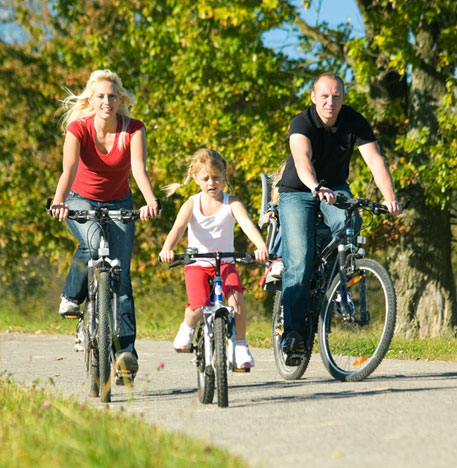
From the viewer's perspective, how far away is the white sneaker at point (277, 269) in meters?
6.81

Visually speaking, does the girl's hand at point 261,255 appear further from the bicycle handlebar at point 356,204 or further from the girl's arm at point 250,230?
the bicycle handlebar at point 356,204

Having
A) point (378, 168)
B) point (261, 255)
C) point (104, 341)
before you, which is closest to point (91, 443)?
point (104, 341)

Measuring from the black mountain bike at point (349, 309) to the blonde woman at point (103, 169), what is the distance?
4.03ft

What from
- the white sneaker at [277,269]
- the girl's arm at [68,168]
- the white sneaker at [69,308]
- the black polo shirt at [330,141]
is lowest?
the white sneaker at [69,308]

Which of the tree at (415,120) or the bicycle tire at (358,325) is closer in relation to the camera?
the bicycle tire at (358,325)

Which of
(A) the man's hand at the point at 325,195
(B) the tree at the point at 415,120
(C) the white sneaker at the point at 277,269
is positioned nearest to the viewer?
(A) the man's hand at the point at 325,195

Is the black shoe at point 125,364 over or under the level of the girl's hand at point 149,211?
under

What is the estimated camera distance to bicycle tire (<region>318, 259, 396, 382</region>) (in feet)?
19.3

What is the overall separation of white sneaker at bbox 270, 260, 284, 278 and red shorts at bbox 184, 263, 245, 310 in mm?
1074

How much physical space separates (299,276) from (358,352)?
634mm

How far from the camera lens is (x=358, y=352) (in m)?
6.09

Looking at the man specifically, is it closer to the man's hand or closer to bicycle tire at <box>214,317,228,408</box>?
the man's hand

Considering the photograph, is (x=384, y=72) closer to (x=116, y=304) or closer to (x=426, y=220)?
(x=426, y=220)

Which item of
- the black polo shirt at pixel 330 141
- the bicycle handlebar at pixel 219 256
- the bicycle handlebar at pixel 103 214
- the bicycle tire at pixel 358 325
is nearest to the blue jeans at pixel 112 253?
the bicycle handlebar at pixel 103 214
